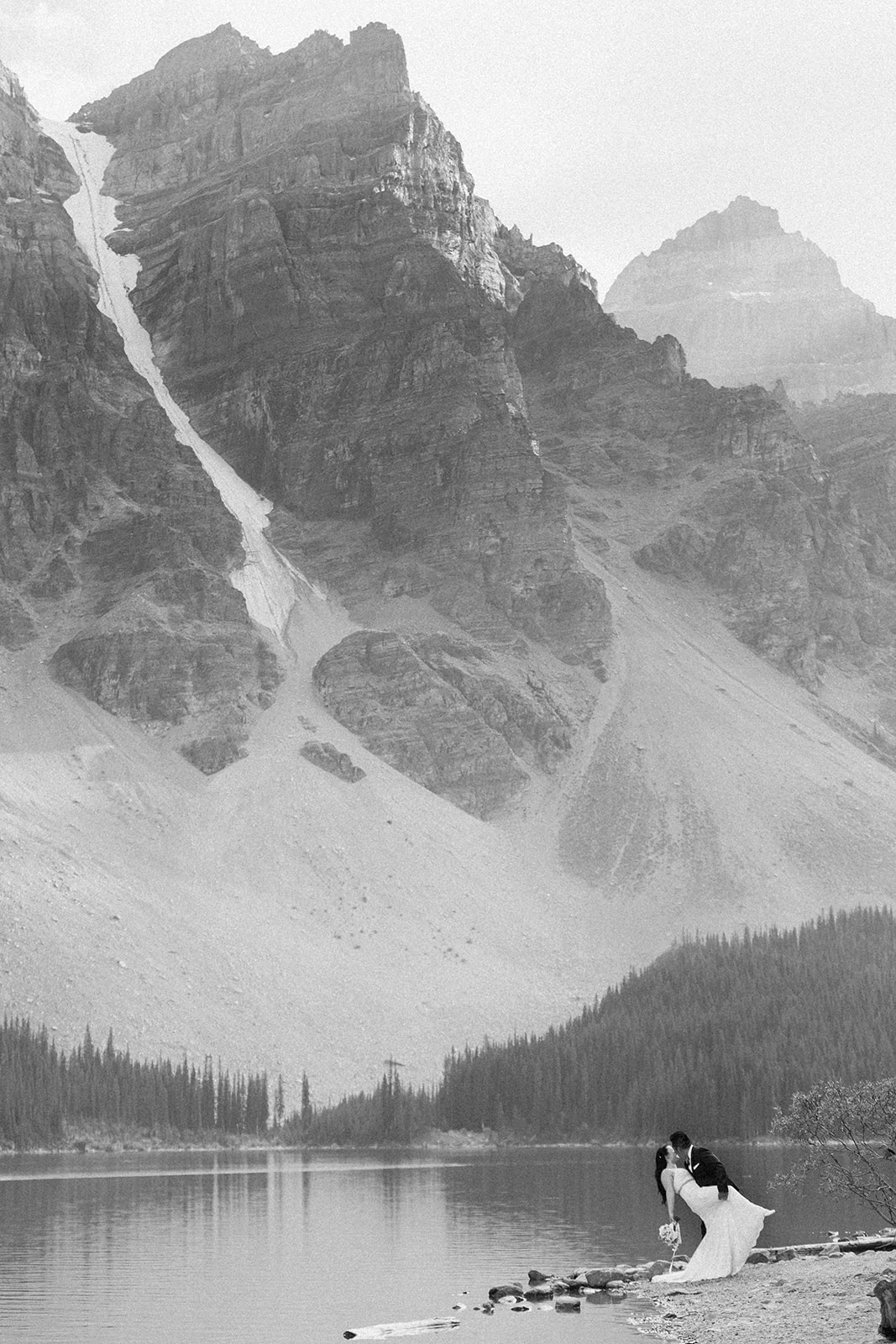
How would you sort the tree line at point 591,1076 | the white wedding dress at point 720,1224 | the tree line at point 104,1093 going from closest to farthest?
the white wedding dress at point 720,1224 < the tree line at point 104,1093 < the tree line at point 591,1076

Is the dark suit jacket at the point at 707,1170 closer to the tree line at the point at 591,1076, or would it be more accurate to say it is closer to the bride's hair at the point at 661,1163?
the bride's hair at the point at 661,1163

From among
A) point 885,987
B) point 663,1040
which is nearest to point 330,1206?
point 663,1040

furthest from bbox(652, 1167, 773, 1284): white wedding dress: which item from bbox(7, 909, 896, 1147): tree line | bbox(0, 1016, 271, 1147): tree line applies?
bbox(0, 1016, 271, 1147): tree line

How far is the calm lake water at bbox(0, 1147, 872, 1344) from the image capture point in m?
48.8

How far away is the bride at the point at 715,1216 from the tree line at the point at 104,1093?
99.0m

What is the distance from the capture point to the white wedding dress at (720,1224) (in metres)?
48.3

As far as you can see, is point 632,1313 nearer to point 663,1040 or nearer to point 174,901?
point 663,1040

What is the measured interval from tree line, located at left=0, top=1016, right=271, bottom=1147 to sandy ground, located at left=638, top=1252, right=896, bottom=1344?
97551 mm

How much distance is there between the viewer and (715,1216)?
162 ft

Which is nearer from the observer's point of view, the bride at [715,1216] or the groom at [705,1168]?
the groom at [705,1168]

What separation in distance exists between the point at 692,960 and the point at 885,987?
21205mm

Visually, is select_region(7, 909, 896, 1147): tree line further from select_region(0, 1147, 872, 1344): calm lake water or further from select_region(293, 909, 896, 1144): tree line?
select_region(0, 1147, 872, 1344): calm lake water

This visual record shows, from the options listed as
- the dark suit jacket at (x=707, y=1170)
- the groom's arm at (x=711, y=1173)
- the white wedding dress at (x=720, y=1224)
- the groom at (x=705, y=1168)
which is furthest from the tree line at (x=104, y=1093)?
the groom's arm at (x=711, y=1173)

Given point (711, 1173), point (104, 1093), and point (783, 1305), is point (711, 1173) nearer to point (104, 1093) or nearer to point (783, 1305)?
point (783, 1305)
